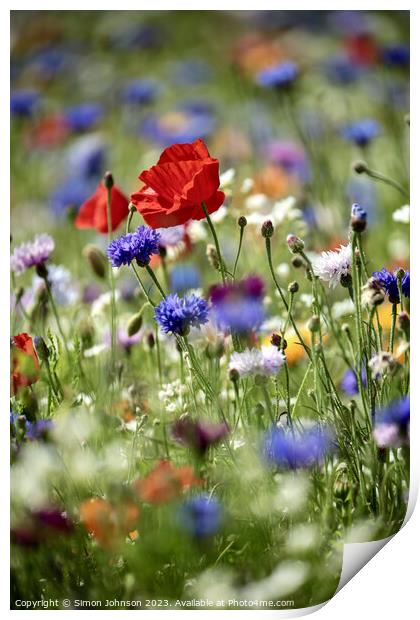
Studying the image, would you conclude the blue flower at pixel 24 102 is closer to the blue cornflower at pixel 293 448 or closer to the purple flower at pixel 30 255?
the purple flower at pixel 30 255

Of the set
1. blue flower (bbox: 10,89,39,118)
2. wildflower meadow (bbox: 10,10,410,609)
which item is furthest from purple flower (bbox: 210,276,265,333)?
blue flower (bbox: 10,89,39,118)

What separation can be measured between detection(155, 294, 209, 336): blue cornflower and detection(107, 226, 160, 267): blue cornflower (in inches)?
1.4

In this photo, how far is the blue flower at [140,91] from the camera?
106cm

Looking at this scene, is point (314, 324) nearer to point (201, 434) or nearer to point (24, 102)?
point (201, 434)

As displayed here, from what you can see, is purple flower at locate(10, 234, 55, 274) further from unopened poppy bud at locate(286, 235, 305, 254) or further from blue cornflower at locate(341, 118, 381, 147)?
blue cornflower at locate(341, 118, 381, 147)

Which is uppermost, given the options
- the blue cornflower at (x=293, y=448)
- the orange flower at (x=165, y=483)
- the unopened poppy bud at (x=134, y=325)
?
the unopened poppy bud at (x=134, y=325)

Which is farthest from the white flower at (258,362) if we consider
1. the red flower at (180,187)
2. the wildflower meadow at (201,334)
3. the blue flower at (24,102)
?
the blue flower at (24,102)

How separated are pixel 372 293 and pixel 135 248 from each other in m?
0.17

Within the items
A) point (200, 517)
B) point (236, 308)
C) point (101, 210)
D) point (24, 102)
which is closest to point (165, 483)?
point (200, 517)

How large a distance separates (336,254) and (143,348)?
0.69 feet

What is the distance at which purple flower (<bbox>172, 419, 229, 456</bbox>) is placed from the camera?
82cm

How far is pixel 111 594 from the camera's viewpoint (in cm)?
82

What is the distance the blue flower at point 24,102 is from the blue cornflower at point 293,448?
0.35 meters
